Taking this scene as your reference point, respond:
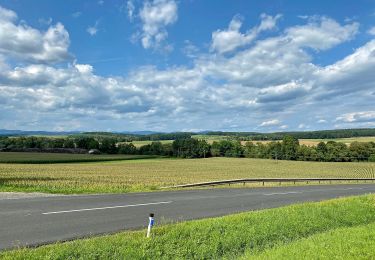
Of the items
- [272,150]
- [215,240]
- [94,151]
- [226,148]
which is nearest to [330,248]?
[215,240]

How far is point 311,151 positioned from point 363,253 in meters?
97.0

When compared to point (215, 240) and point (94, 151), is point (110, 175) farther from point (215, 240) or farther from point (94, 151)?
point (94, 151)

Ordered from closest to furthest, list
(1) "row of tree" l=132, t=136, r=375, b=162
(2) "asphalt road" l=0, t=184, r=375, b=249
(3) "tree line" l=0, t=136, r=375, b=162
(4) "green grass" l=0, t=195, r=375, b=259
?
(4) "green grass" l=0, t=195, r=375, b=259 < (2) "asphalt road" l=0, t=184, r=375, b=249 < (1) "row of tree" l=132, t=136, r=375, b=162 < (3) "tree line" l=0, t=136, r=375, b=162

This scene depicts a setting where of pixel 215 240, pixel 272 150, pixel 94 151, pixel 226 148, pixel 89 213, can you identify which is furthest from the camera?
pixel 226 148

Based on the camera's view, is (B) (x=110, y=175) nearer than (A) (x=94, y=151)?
Yes

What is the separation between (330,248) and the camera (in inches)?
366

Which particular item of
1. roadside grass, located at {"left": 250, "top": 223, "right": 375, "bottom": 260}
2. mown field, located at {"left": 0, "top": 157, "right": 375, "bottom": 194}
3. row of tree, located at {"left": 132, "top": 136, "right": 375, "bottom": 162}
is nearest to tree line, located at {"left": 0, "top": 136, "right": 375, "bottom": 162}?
row of tree, located at {"left": 132, "top": 136, "right": 375, "bottom": 162}

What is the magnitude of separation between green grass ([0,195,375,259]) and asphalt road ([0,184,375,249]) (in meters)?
1.34

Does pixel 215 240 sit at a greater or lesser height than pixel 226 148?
lesser

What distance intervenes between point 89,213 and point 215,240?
5248 mm

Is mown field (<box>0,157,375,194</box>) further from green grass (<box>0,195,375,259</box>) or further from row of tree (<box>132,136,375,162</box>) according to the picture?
row of tree (<box>132,136,375,162</box>)

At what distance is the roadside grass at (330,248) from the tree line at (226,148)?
308 feet

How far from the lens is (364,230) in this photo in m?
11.6

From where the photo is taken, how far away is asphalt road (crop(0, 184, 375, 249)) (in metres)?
10.1
